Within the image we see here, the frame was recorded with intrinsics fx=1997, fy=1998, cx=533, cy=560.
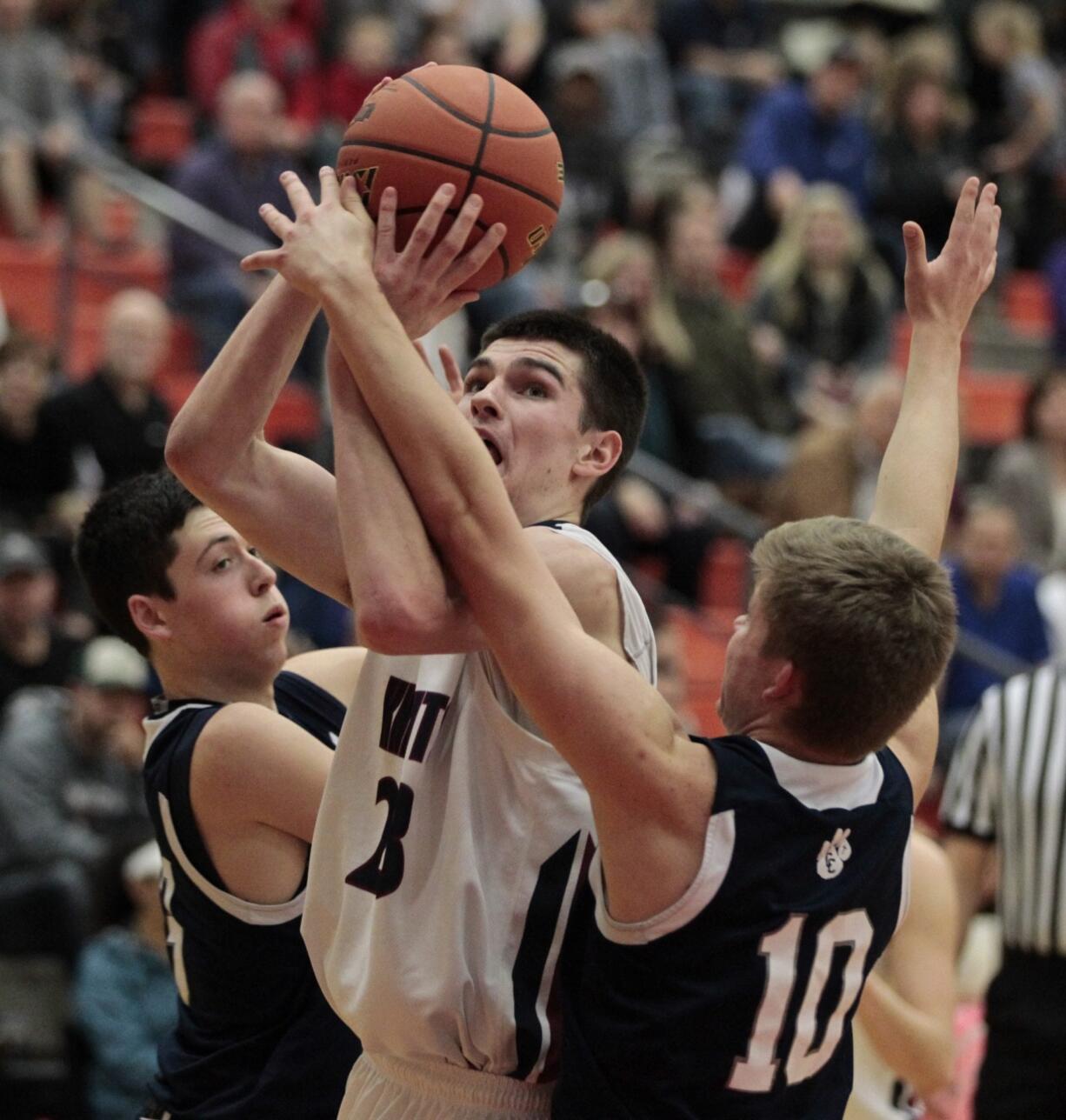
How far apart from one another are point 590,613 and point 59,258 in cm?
816

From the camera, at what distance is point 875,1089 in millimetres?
4723

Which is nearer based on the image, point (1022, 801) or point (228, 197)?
point (1022, 801)

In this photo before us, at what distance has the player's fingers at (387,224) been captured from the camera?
3049mm

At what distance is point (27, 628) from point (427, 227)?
6.14 m

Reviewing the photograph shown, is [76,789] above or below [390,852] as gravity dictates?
above

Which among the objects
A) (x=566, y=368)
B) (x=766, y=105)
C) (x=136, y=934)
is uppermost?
(x=766, y=105)

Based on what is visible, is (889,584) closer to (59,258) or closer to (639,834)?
(639,834)

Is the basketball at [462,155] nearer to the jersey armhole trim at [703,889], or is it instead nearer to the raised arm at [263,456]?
the raised arm at [263,456]

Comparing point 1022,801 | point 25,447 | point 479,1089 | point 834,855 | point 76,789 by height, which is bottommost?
point 479,1089

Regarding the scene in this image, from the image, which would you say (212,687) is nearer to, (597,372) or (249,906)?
(249,906)

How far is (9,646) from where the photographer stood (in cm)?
884

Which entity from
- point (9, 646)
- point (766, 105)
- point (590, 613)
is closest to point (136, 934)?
point (9, 646)

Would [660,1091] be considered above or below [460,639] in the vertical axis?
below

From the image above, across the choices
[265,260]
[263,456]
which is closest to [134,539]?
[263,456]
